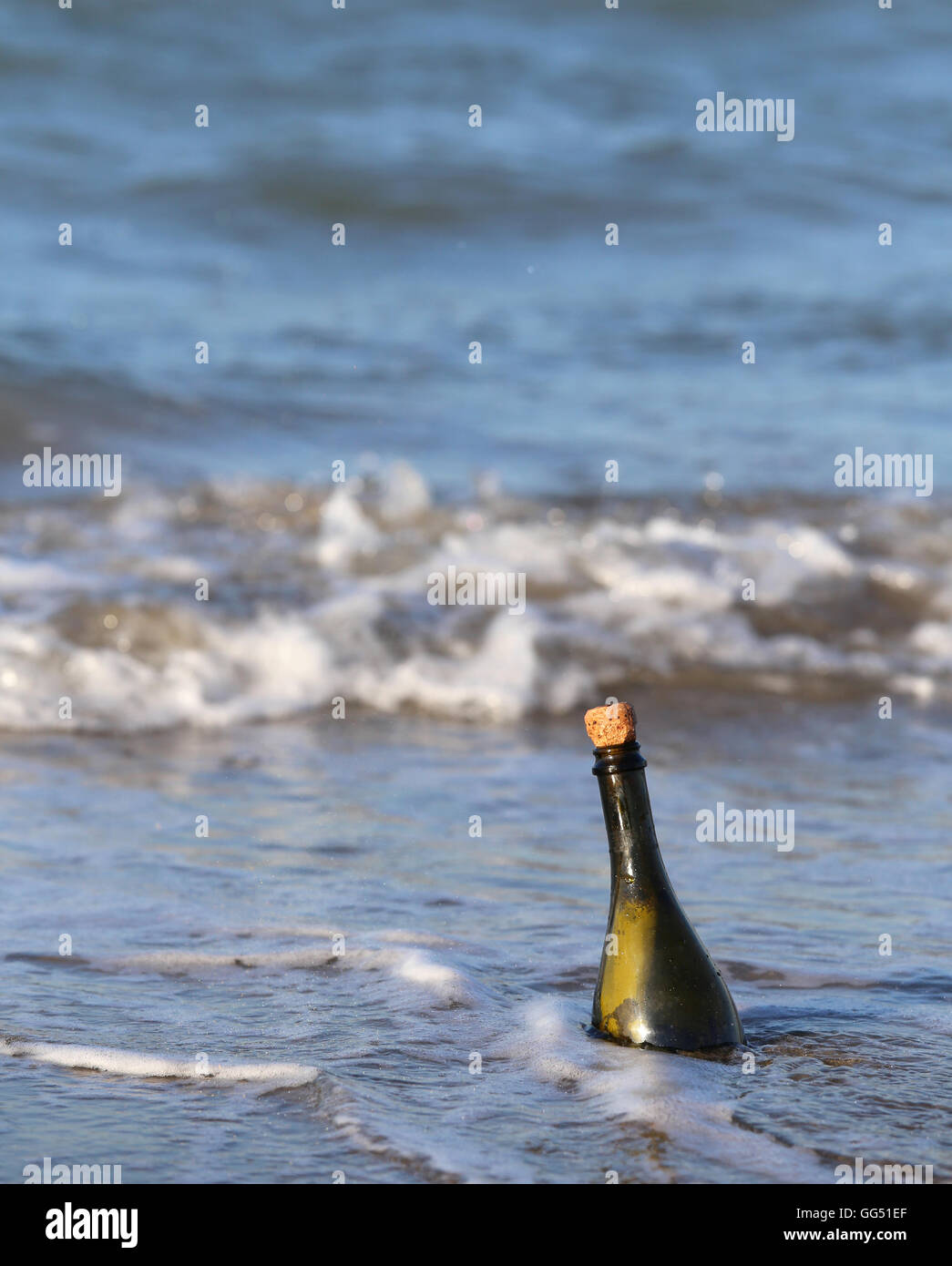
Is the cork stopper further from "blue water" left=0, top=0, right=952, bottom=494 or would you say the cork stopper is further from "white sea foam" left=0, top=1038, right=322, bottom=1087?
"blue water" left=0, top=0, right=952, bottom=494

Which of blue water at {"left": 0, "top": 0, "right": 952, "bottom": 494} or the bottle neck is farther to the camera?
blue water at {"left": 0, "top": 0, "right": 952, "bottom": 494}

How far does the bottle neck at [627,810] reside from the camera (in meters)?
2.08

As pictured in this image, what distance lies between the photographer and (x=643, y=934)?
2100 millimetres

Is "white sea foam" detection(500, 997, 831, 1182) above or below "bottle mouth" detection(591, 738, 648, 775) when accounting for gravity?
below

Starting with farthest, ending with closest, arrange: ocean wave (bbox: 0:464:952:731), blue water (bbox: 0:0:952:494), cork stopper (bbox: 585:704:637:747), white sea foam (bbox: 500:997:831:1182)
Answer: blue water (bbox: 0:0:952:494)
ocean wave (bbox: 0:464:952:731)
cork stopper (bbox: 585:704:637:747)
white sea foam (bbox: 500:997:831:1182)

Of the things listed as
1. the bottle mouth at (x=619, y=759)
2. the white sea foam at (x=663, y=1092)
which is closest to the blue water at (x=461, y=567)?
the white sea foam at (x=663, y=1092)

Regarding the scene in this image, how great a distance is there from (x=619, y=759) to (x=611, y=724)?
0.04 metres

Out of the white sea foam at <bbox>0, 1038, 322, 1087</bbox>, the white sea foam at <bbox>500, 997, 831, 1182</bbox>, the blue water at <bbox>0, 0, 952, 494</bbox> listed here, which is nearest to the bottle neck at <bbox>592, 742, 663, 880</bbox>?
the white sea foam at <bbox>500, 997, 831, 1182</bbox>

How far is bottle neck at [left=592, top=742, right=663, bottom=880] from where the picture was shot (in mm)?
2078

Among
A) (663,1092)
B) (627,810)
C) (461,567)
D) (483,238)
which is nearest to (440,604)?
(461,567)

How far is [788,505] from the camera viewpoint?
6945 mm

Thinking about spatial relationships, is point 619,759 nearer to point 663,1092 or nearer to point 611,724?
point 611,724
